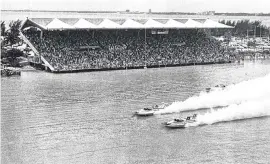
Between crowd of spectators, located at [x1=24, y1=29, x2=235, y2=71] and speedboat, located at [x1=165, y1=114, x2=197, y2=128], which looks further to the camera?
crowd of spectators, located at [x1=24, y1=29, x2=235, y2=71]

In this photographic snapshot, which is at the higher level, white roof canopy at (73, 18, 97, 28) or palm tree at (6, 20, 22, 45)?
white roof canopy at (73, 18, 97, 28)

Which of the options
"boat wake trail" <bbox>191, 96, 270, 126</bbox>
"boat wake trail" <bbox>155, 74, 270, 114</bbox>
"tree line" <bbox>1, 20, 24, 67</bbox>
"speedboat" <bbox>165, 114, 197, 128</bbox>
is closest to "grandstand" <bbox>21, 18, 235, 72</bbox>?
"tree line" <bbox>1, 20, 24, 67</bbox>

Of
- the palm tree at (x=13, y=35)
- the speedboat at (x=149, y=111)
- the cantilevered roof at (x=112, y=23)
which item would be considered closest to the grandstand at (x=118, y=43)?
the cantilevered roof at (x=112, y=23)

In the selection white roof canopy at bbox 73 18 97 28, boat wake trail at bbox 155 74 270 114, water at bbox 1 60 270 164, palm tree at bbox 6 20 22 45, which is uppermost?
white roof canopy at bbox 73 18 97 28

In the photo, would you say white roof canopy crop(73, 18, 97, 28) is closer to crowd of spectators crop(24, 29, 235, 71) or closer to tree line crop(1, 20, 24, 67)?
crowd of spectators crop(24, 29, 235, 71)

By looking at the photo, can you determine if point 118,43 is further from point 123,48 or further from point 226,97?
point 226,97

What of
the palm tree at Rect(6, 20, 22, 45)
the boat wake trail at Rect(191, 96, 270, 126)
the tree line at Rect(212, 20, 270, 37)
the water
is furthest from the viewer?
the tree line at Rect(212, 20, 270, 37)

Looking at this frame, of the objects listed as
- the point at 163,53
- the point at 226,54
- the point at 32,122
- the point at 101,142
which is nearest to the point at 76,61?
the point at 163,53

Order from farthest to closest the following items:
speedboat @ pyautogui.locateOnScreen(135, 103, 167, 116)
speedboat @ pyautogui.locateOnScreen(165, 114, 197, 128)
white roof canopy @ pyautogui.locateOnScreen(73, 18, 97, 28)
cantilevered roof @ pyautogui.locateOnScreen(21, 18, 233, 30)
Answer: white roof canopy @ pyautogui.locateOnScreen(73, 18, 97, 28)
cantilevered roof @ pyautogui.locateOnScreen(21, 18, 233, 30)
speedboat @ pyautogui.locateOnScreen(135, 103, 167, 116)
speedboat @ pyautogui.locateOnScreen(165, 114, 197, 128)
